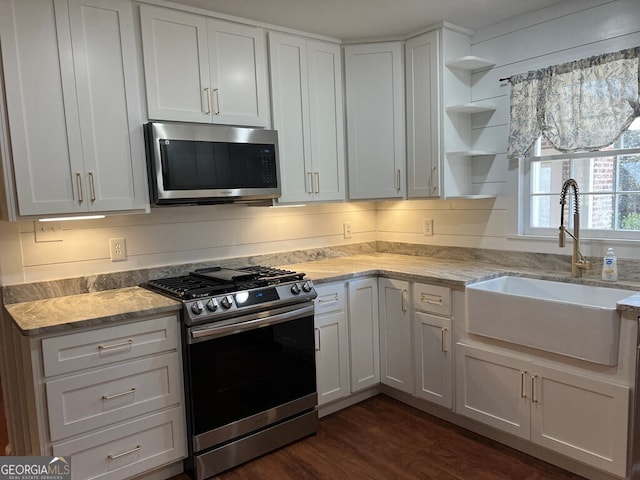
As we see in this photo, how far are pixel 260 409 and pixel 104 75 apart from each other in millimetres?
1876

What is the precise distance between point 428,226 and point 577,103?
4.14 ft

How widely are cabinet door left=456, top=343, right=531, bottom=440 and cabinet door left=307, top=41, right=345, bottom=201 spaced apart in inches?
52.8

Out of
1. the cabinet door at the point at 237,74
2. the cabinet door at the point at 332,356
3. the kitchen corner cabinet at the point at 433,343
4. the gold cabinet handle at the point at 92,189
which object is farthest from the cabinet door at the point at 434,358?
the gold cabinet handle at the point at 92,189

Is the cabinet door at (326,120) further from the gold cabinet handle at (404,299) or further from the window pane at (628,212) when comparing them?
the window pane at (628,212)

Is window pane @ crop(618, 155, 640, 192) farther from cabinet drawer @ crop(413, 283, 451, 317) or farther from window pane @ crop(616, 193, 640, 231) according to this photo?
cabinet drawer @ crop(413, 283, 451, 317)

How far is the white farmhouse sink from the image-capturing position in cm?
201

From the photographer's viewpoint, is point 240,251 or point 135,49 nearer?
point 135,49

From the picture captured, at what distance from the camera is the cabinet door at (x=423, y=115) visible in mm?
2955

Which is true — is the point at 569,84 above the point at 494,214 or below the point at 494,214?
above

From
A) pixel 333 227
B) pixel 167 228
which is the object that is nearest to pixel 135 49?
pixel 167 228

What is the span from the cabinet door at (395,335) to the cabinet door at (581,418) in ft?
2.67

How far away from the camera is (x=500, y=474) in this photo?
2.26 meters

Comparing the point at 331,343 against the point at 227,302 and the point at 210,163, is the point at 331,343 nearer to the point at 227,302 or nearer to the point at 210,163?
the point at 227,302

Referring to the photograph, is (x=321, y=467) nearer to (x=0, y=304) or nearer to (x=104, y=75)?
(x=0, y=304)
